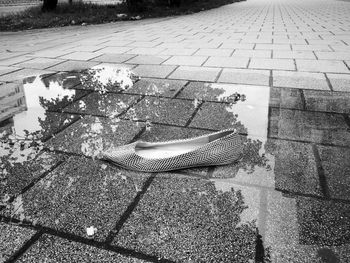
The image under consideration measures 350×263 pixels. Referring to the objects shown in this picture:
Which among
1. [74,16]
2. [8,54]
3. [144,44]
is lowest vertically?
[8,54]

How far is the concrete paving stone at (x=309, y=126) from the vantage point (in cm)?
199


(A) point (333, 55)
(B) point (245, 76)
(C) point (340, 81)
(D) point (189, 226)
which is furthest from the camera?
(A) point (333, 55)

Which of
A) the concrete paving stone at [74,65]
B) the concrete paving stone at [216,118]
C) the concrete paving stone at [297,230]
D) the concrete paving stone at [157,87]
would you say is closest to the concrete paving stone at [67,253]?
the concrete paving stone at [297,230]

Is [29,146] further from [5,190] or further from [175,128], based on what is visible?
[175,128]

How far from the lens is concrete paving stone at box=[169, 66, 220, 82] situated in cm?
335

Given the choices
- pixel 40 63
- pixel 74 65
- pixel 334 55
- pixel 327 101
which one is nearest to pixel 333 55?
pixel 334 55

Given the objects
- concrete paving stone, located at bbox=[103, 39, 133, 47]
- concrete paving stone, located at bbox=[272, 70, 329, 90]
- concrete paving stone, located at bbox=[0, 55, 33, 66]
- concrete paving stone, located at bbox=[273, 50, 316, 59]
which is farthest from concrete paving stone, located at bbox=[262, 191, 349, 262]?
concrete paving stone, located at bbox=[103, 39, 133, 47]

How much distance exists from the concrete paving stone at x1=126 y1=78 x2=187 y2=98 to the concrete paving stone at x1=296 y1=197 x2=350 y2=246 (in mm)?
1769

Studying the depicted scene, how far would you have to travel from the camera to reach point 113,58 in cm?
438

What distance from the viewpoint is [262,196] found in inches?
56.7

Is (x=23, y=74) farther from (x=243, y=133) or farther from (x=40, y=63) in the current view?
(x=243, y=133)

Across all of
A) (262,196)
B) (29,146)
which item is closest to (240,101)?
(262,196)

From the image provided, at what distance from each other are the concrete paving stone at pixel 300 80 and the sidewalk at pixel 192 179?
11 millimetres

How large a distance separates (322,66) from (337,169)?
2351mm
